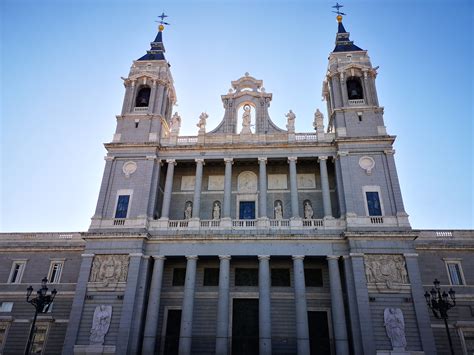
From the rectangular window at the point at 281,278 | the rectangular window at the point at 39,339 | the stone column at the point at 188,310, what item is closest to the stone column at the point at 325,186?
the rectangular window at the point at 281,278

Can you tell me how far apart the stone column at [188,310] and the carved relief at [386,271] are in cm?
1098

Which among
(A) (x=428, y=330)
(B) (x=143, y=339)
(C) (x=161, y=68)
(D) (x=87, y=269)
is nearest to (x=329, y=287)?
(A) (x=428, y=330)

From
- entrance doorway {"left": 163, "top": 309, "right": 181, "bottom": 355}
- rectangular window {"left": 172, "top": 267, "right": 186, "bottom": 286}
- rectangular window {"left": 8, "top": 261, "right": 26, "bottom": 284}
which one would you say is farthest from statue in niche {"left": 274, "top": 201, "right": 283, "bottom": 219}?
rectangular window {"left": 8, "top": 261, "right": 26, "bottom": 284}

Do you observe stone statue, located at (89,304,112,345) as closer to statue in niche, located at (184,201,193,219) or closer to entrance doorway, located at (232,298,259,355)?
entrance doorway, located at (232,298,259,355)

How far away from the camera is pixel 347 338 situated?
22.1 m

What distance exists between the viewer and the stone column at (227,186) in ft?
86.6

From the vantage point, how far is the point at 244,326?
24516 mm

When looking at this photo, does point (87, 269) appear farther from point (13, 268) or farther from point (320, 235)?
point (320, 235)

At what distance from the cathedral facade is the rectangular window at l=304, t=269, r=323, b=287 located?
3.7 inches

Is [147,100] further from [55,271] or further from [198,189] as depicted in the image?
[55,271]

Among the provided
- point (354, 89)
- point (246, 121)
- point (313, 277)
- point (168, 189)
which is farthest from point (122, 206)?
point (354, 89)

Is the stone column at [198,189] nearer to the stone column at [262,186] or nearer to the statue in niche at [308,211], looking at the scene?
the stone column at [262,186]

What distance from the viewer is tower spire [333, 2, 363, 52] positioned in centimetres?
3278

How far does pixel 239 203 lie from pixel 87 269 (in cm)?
1156
